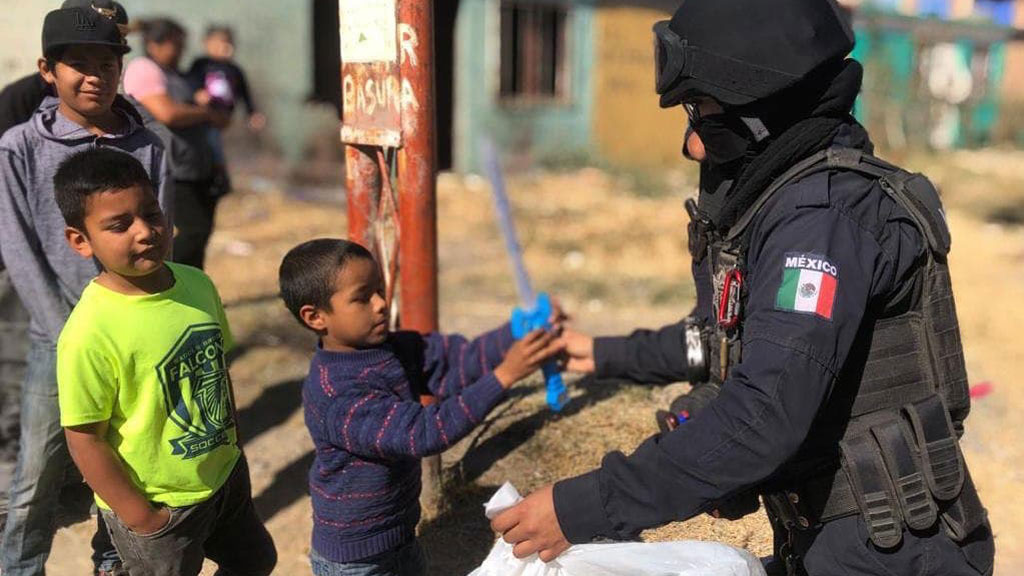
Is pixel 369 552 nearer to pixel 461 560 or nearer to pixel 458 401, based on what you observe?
pixel 458 401

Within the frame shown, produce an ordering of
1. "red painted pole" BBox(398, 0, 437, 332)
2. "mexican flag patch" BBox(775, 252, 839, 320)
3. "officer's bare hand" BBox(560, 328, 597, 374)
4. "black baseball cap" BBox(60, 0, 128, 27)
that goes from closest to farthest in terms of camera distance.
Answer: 1. "mexican flag patch" BBox(775, 252, 839, 320)
2. "officer's bare hand" BBox(560, 328, 597, 374)
3. "black baseball cap" BBox(60, 0, 128, 27)
4. "red painted pole" BBox(398, 0, 437, 332)

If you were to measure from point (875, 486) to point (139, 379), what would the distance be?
63.5 inches

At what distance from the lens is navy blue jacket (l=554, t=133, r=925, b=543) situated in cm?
161

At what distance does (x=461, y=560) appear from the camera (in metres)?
3.19

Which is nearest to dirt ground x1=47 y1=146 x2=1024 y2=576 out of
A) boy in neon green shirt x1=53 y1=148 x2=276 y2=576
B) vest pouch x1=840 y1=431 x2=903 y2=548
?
vest pouch x1=840 y1=431 x2=903 y2=548

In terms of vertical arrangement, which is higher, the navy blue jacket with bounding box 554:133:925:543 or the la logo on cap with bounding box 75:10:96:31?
the la logo on cap with bounding box 75:10:96:31

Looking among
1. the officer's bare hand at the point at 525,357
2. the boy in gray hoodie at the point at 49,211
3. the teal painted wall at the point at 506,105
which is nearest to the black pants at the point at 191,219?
the boy in gray hoodie at the point at 49,211

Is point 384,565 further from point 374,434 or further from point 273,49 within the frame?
point 273,49

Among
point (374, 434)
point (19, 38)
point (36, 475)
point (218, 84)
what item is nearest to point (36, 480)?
point (36, 475)

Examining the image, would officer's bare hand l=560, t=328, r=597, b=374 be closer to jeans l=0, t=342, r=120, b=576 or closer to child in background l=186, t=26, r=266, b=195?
jeans l=0, t=342, r=120, b=576

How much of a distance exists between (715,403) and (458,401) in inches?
30.4

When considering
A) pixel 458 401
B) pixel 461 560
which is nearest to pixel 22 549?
pixel 461 560

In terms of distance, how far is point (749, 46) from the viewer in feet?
5.59

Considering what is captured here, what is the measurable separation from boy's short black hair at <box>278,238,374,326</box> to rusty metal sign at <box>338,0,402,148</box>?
709 mm
